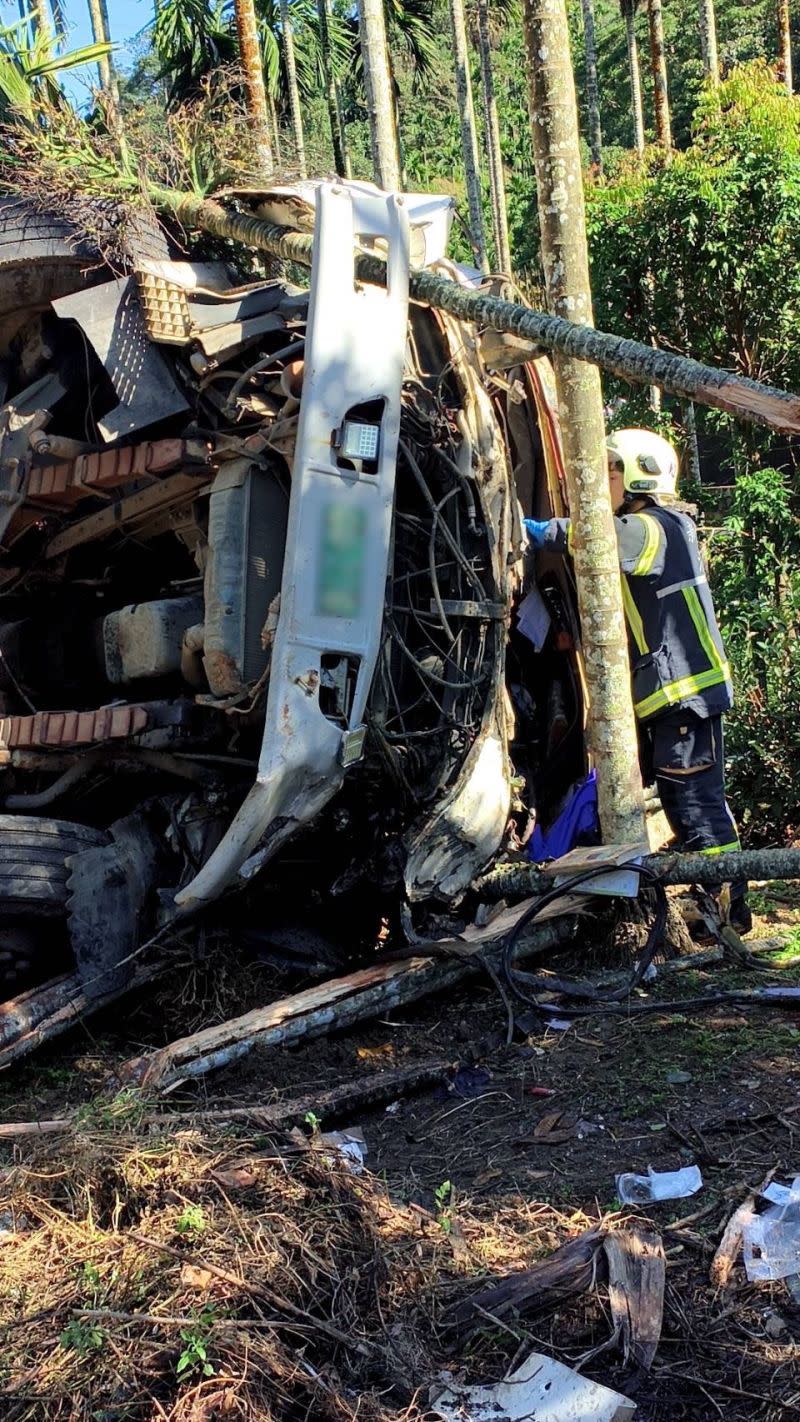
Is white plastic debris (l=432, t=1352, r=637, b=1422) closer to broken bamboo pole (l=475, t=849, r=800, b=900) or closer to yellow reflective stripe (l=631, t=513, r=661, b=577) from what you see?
broken bamboo pole (l=475, t=849, r=800, b=900)

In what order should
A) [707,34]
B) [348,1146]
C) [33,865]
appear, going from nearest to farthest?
[348,1146], [33,865], [707,34]

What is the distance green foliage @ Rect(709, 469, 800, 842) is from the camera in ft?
21.2

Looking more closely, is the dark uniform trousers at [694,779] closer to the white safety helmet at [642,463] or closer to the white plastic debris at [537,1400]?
the white safety helmet at [642,463]

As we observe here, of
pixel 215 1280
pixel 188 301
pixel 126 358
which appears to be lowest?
pixel 215 1280

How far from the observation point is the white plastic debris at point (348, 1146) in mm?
2820

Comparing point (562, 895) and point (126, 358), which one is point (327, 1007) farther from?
point (126, 358)

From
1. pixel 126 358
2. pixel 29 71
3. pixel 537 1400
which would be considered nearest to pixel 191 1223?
pixel 537 1400

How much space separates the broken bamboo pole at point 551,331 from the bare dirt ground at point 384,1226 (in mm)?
1690

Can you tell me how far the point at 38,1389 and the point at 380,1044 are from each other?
1.91 m

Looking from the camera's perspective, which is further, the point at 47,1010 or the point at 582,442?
the point at 582,442

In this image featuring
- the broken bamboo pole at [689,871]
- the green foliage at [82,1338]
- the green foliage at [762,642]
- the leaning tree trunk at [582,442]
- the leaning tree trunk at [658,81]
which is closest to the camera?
the green foliage at [82,1338]

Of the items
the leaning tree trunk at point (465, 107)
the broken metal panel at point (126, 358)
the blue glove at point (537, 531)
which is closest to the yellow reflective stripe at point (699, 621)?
the blue glove at point (537, 531)

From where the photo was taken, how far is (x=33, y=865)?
408 centimetres

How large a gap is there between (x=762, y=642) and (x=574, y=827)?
2.53m
